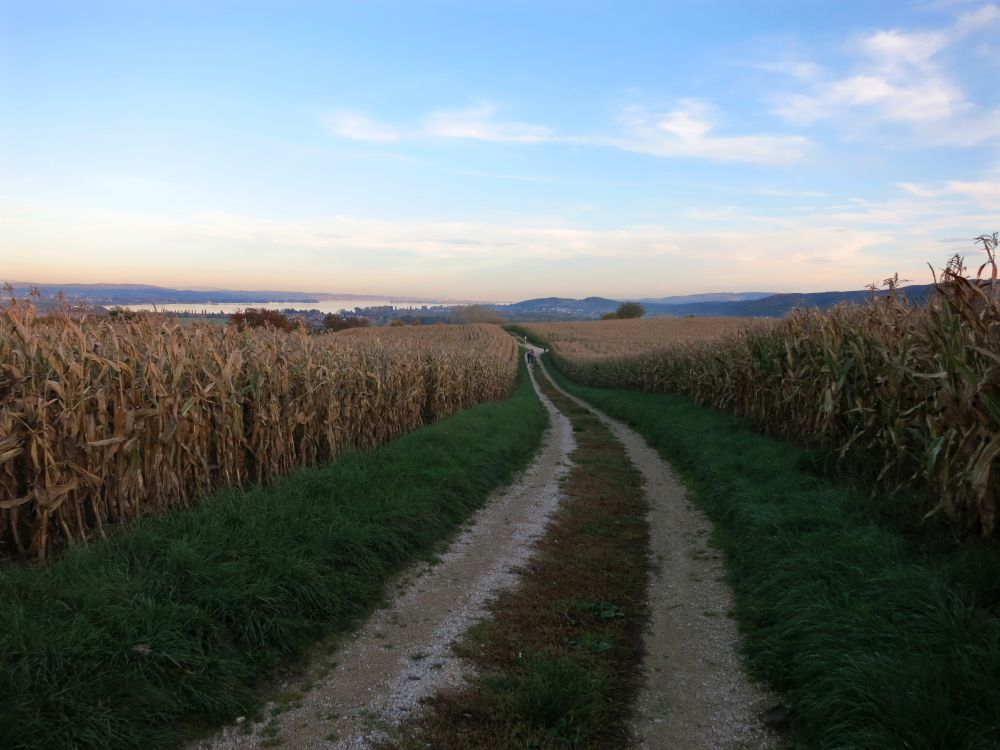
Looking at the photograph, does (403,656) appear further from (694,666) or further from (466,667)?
(694,666)

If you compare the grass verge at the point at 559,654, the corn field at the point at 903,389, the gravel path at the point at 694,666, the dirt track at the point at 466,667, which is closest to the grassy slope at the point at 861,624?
the gravel path at the point at 694,666

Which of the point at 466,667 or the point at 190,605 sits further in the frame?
the point at 466,667

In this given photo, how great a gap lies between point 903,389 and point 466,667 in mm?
6016

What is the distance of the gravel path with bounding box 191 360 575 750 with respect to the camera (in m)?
3.79

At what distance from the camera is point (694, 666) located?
4.71 metres

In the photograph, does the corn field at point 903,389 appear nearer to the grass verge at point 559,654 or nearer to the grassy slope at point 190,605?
the grass verge at point 559,654

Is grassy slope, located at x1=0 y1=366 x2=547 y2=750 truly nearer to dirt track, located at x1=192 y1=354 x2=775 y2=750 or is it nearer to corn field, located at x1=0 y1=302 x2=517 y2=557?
dirt track, located at x1=192 y1=354 x2=775 y2=750

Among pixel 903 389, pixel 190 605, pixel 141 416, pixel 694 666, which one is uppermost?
pixel 903 389

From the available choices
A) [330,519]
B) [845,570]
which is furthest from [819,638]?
[330,519]

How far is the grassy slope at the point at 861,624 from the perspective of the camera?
10.7 ft

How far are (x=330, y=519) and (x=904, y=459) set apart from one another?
6.77 metres

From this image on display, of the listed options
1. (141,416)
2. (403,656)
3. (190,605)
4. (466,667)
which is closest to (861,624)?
(466,667)

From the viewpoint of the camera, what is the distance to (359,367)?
37.5 feet

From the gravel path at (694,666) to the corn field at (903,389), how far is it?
7.34 ft
